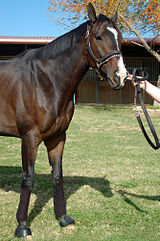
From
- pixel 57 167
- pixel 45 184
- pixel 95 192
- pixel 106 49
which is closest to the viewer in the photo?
pixel 106 49

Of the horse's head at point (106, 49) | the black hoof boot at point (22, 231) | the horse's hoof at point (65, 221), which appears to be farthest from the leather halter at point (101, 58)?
the black hoof boot at point (22, 231)

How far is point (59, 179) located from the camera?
3.54m

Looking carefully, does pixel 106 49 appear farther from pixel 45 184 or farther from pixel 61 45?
pixel 45 184

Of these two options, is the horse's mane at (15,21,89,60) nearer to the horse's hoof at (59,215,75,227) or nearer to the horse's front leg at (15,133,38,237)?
the horse's front leg at (15,133,38,237)

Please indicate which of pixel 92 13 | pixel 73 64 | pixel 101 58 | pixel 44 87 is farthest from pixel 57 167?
pixel 92 13

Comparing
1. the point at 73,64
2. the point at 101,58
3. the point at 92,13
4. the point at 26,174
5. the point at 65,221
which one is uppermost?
the point at 92,13

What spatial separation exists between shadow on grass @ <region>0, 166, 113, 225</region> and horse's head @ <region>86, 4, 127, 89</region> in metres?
2.24

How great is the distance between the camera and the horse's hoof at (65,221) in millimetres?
3329

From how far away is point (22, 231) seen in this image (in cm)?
308

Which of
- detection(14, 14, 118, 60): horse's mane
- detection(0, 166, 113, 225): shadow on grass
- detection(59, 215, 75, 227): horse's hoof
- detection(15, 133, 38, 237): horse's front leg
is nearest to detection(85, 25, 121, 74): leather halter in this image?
detection(14, 14, 118, 60): horse's mane

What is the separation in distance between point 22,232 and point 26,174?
67 cm

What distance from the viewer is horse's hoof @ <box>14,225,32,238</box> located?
10.1 ft

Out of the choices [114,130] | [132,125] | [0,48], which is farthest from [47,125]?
[0,48]

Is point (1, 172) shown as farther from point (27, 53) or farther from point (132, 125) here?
point (132, 125)
